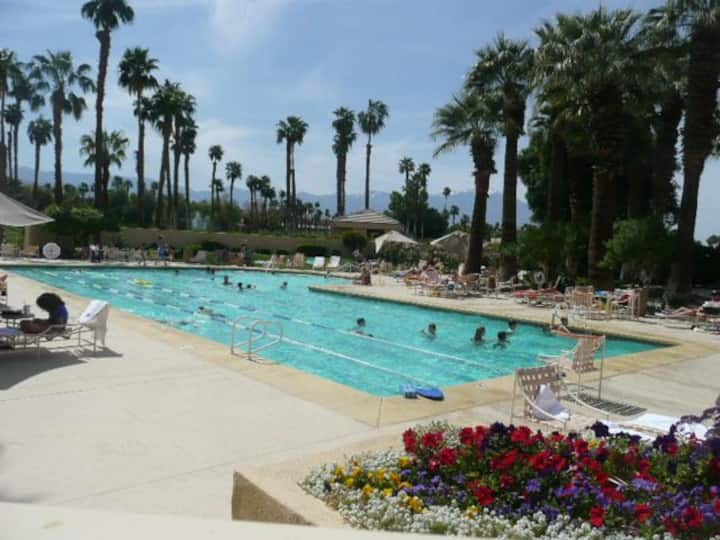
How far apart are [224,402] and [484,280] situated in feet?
58.2

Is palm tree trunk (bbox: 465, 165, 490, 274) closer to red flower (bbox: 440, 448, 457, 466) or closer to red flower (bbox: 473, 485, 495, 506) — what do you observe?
red flower (bbox: 440, 448, 457, 466)

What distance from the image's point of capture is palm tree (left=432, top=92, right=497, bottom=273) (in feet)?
82.1

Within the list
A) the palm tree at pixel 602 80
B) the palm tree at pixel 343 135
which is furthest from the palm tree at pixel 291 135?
the palm tree at pixel 602 80

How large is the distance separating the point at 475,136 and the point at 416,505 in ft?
75.1

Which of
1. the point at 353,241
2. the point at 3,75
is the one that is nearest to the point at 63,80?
the point at 3,75

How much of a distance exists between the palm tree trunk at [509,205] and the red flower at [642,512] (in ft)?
71.0

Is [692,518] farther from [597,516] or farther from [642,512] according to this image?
[597,516]

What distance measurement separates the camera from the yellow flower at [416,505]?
3.62 metres

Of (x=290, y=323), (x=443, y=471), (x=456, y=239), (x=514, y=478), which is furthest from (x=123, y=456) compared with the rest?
(x=456, y=239)

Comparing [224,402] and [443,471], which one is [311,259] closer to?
[224,402]

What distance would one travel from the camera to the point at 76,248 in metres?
31.1

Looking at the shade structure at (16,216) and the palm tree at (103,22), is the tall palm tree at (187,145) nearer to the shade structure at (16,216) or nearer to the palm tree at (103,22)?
the palm tree at (103,22)

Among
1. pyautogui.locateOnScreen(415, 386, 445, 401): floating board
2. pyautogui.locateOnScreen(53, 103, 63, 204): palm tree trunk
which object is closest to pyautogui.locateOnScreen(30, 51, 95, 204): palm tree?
pyautogui.locateOnScreen(53, 103, 63, 204): palm tree trunk

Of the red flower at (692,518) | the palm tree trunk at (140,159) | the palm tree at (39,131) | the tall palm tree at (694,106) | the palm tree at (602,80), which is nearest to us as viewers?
the red flower at (692,518)
